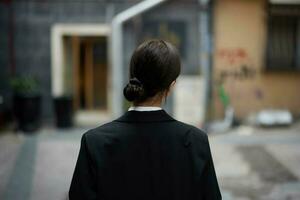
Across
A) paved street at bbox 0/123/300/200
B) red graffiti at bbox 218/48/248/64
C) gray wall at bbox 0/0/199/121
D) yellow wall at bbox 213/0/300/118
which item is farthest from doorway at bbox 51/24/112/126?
red graffiti at bbox 218/48/248/64

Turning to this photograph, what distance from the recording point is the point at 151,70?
1.90 metres

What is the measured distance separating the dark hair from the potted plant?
886 cm

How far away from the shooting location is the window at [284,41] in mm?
11367

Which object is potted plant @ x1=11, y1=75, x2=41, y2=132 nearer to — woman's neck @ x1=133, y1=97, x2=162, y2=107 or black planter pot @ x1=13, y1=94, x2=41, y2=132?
black planter pot @ x1=13, y1=94, x2=41, y2=132

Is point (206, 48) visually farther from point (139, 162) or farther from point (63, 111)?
point (139, 162)

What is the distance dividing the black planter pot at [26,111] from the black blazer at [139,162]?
879 cm

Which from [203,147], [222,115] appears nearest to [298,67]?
[222,115]

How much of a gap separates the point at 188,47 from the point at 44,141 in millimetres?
4107

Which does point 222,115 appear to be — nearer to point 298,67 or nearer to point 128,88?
point 298,67

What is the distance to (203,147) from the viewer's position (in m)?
1.97

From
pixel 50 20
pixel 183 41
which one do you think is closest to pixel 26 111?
pixel 50 20

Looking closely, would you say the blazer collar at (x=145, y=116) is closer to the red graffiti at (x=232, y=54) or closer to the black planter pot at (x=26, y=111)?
the black planter pot at (x=26, y=111)

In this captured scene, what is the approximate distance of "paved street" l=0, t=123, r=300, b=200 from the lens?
6.36m

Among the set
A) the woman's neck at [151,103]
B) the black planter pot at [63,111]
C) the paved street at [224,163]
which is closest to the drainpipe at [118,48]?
the black planter pot at [63,111]
